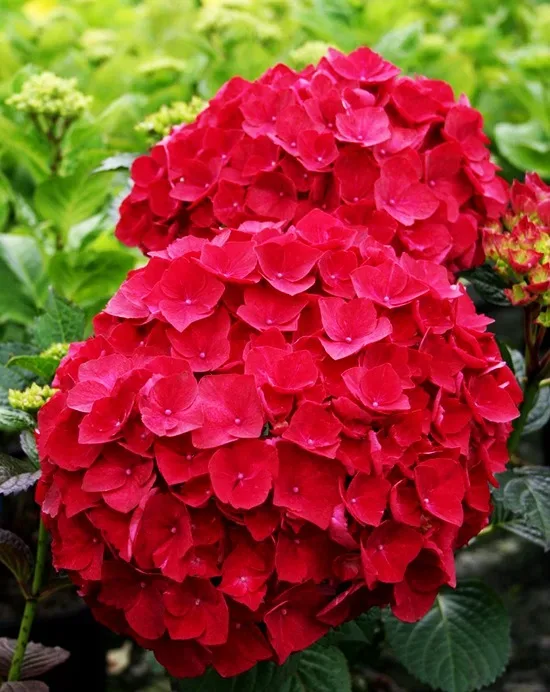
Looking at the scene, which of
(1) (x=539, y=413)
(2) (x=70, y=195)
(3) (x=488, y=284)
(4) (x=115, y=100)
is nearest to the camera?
(3) (x=488, y=284)

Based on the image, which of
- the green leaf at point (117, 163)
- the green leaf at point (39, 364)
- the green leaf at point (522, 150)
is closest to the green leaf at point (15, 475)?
the green leaf at point (39, 364)

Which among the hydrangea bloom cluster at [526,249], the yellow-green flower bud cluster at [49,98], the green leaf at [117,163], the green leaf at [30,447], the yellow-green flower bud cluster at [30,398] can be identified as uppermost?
the hydrangea bloom cluster at [526,249]

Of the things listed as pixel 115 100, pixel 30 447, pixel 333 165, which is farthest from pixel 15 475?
pixel 115 100

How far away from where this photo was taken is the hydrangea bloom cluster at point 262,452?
3.44 feet

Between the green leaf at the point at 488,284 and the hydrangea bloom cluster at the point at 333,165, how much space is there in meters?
0.02

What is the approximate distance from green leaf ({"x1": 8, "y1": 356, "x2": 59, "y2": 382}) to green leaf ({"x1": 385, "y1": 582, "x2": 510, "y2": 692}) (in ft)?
2.06

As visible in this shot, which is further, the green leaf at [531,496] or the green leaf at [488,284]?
the green leaf at [488,284]

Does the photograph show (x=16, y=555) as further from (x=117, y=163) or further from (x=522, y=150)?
(x=522, y=150)

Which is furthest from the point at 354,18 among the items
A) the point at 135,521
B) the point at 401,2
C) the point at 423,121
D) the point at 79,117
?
the point at 135,521

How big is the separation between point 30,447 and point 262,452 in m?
0.40

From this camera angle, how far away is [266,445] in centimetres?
104

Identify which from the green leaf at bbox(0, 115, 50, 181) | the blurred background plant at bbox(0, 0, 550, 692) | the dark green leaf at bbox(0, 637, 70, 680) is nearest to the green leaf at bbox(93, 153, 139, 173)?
the blurred background plant at bbox(0, 0, 550, 692)

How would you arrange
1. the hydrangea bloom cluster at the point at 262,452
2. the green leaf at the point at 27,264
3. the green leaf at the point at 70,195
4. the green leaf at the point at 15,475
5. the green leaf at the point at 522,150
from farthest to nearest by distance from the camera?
the green leaf at the point at 522,150 < the green leaf at the point at 27,264 < the green leaf at the point at 70,195 < the green leaf at the point at 15,475 < the hydrangea bloom cluster at the point at 262,452

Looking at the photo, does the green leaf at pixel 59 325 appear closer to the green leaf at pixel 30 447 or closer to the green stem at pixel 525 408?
the green leaf at pixel 30 447
